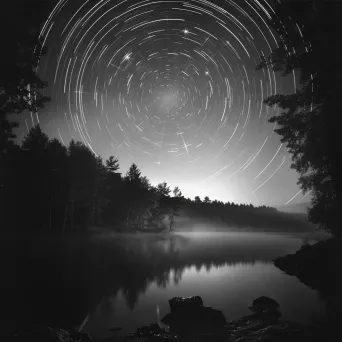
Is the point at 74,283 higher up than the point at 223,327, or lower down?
lower down

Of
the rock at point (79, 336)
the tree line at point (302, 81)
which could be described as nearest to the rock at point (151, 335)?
the rock at point (79, 336)

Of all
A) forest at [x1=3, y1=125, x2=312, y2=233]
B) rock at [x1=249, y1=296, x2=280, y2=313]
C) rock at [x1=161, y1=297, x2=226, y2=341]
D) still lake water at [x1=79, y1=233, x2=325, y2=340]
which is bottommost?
still lake water at [x1=79, y1=233, x2=325, y2=340]

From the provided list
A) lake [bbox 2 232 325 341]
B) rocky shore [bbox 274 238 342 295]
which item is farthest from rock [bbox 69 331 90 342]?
rocky shore [bbox 274 238 342 295]

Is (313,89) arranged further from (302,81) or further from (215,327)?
(215,327)

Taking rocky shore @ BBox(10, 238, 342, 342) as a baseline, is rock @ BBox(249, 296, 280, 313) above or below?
below

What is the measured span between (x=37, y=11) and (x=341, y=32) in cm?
1414

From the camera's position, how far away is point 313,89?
40.8 ft

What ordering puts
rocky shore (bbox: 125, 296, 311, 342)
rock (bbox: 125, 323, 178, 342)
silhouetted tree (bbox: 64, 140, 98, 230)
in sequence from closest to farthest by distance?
rocky shore (bbox: 125, 296, 311, 342), rock (bbox: 125, 323, 178, 342), silhouetted tree (bbox: 64, 140, 98, 230)

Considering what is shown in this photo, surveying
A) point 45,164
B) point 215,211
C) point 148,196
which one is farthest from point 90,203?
point 215,211

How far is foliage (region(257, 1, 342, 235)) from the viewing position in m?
11.0

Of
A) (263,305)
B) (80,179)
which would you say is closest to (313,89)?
(263,305)

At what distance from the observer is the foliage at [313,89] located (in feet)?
36.0

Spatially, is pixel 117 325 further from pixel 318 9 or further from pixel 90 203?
pixel 90 203

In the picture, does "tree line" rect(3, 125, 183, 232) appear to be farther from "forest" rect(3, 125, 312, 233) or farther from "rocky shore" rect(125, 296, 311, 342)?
"rocky shore" rect(125, 296, 311, 342)
